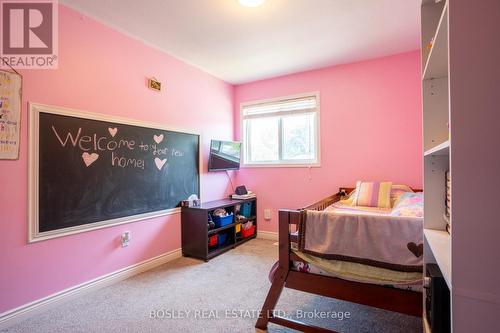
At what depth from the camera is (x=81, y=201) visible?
2236mm

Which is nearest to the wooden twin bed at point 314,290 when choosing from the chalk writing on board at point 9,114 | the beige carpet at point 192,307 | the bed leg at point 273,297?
the bed leg at point 273,297

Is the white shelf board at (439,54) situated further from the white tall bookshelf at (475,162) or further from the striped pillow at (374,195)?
the striped pillow at (374,195)

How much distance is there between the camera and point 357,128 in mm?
3350

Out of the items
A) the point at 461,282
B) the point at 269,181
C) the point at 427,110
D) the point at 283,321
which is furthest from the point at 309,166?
the point at 461,282

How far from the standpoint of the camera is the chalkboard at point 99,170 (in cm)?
201

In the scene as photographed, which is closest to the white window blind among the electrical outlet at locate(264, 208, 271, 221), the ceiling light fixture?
the electrical outlet at locate(264, 208, 271, 221)

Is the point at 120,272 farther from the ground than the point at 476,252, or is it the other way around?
the point at 476,252

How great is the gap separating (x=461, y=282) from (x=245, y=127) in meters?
3.76

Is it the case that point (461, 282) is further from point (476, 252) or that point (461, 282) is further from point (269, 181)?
point (269, 181)

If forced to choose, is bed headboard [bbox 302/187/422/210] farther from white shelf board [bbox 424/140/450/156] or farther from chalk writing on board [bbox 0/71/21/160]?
chalk writing on board [bbox 0/71/21/160]

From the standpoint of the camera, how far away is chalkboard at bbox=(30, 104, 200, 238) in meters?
2.01

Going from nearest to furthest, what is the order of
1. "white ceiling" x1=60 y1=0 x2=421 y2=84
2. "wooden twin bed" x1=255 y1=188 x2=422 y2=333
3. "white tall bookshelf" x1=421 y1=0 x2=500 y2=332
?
"white tall bookshelf" x1=421 y1=0 x2=500 y2=332 → "wooden twin bed" x1=255 y1=188 x2=422 y2=333 → "white ceiling" x1=60 y1=0 x2=421 y2=84

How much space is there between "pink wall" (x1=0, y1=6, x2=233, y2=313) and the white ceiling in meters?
0.19

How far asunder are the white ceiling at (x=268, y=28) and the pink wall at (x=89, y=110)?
0.19 metres
